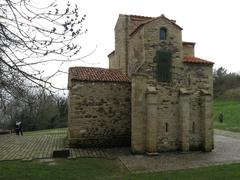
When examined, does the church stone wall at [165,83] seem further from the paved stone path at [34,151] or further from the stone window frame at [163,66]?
the paved stone path at [34,151]

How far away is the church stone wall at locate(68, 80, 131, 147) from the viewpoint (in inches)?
826

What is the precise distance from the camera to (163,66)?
813 inches

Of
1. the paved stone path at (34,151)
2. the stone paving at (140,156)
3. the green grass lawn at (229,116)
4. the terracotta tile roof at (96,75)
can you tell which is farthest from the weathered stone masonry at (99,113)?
the green grass lawn at (229,116)


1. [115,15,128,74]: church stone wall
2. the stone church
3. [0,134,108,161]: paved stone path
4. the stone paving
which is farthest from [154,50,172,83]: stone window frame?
[0,134,108,161]: paved stone path

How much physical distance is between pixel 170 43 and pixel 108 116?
616cm

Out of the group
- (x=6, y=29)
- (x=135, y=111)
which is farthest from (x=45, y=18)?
(x=135, y=111)

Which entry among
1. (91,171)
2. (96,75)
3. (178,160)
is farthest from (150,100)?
(91,171)

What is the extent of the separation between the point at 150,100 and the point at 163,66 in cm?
261

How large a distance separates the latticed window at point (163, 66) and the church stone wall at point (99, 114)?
2.69 m

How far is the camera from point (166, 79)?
2062 cm

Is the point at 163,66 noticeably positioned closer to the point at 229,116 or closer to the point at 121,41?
the point at 121,41

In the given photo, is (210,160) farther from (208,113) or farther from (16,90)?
(16,90)

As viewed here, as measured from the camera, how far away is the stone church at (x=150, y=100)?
19.7m

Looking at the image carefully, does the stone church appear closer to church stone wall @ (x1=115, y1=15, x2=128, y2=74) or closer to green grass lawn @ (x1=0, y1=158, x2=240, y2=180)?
church stone wall @ (x1=115, y1=15, x2=128, y2=74)
